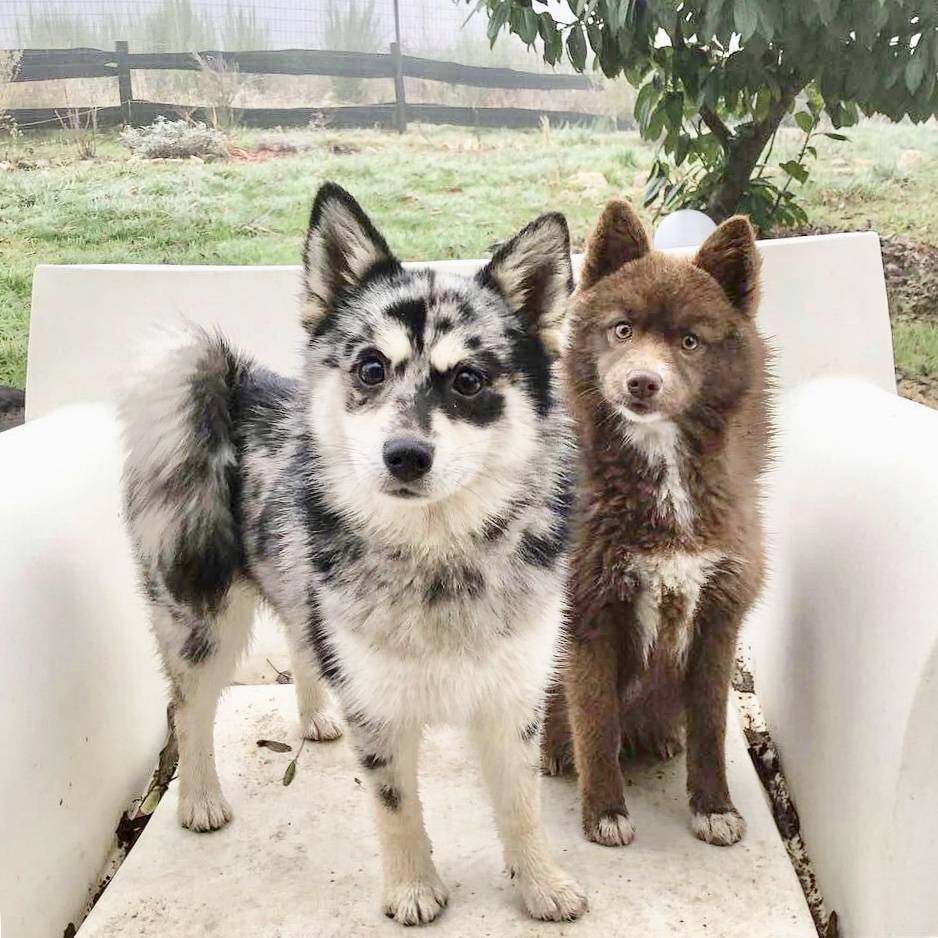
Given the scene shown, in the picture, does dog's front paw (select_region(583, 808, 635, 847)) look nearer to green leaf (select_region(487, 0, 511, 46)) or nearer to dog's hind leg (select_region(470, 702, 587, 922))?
dog's hind leg (select_region(470, 702, 587, 922))

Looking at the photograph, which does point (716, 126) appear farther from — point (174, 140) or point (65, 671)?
point (65, 671)

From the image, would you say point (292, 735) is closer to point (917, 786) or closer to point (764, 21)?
point (917, 786)

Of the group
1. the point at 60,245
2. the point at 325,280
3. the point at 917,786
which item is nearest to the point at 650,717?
the point at 917,786

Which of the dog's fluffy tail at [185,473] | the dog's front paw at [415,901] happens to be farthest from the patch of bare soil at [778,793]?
the dog's fluffy tail at [185,473]

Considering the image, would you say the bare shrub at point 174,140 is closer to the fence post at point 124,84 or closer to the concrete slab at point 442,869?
the fence post at point 124,84

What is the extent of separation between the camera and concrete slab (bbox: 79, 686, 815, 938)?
1194 millimetres

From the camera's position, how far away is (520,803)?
1225mm

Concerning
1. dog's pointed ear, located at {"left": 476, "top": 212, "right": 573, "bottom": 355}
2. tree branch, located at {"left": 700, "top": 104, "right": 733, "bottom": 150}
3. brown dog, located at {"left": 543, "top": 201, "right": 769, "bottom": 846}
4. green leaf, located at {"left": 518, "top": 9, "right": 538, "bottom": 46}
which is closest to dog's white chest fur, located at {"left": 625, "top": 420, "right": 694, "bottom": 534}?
brown dog, located at {"left": 543, "top": 201, "right": 769, "bottom": 846}

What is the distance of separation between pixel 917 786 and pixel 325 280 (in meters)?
0.88

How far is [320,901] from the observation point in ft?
4.05

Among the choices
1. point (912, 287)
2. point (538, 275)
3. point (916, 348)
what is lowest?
point (916, 348)

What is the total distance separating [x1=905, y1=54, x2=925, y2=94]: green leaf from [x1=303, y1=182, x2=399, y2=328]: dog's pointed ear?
1.22 metres

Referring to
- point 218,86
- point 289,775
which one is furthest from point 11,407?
point 289,775

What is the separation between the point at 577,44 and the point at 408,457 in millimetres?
1256
